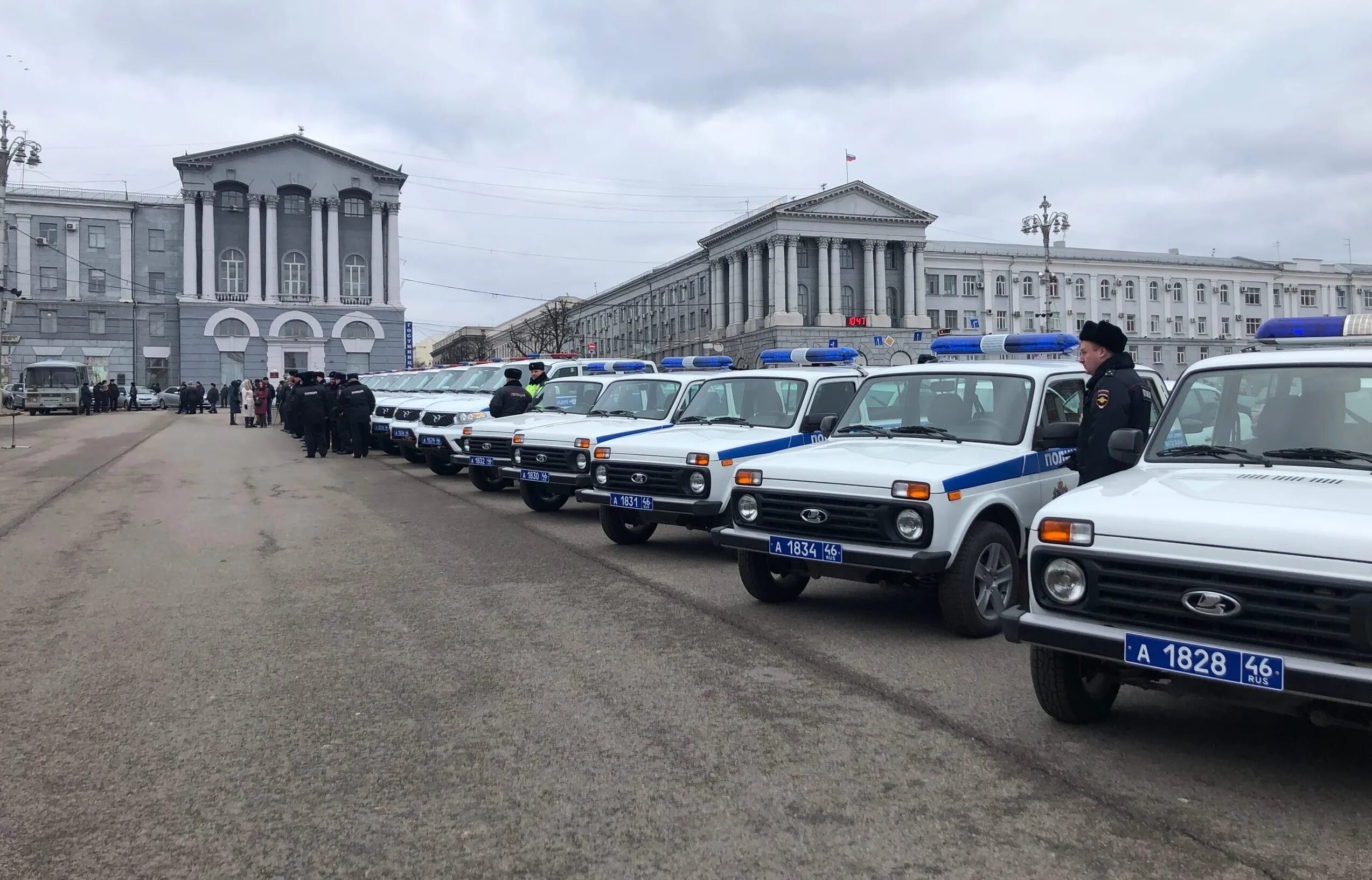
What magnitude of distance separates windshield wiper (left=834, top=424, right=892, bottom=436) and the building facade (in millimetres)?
69672

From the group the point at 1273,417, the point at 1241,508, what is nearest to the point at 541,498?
the point at 1273,417

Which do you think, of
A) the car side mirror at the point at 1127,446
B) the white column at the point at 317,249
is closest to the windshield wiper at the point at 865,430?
the car side mirror at the point at 1127,446

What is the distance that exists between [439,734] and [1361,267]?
95451 millimetres

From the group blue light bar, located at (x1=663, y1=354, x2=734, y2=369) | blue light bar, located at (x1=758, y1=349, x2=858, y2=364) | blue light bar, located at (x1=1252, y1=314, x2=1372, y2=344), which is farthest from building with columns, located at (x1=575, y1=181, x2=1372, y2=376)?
blue light bar, located at (x1=1252, y1=314, x2=1372, y2=344)

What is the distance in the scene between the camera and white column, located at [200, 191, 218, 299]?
71000 millimetres

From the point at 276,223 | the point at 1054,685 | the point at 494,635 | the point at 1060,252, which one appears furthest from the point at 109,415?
the point at 1060,252

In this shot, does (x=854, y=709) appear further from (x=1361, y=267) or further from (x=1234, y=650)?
(x=1361, y=267)

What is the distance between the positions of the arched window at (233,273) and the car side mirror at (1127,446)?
7556 cm

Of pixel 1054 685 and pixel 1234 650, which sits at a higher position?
pixel 1234 650

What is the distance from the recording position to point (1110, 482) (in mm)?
5262

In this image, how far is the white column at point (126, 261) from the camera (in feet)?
248

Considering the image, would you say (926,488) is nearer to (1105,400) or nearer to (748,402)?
(1105,400)

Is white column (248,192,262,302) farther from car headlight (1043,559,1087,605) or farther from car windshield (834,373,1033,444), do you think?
car headlight (1043,559,1087,605)

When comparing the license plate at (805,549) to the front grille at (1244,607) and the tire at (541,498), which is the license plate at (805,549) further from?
the tire at (541,498)
